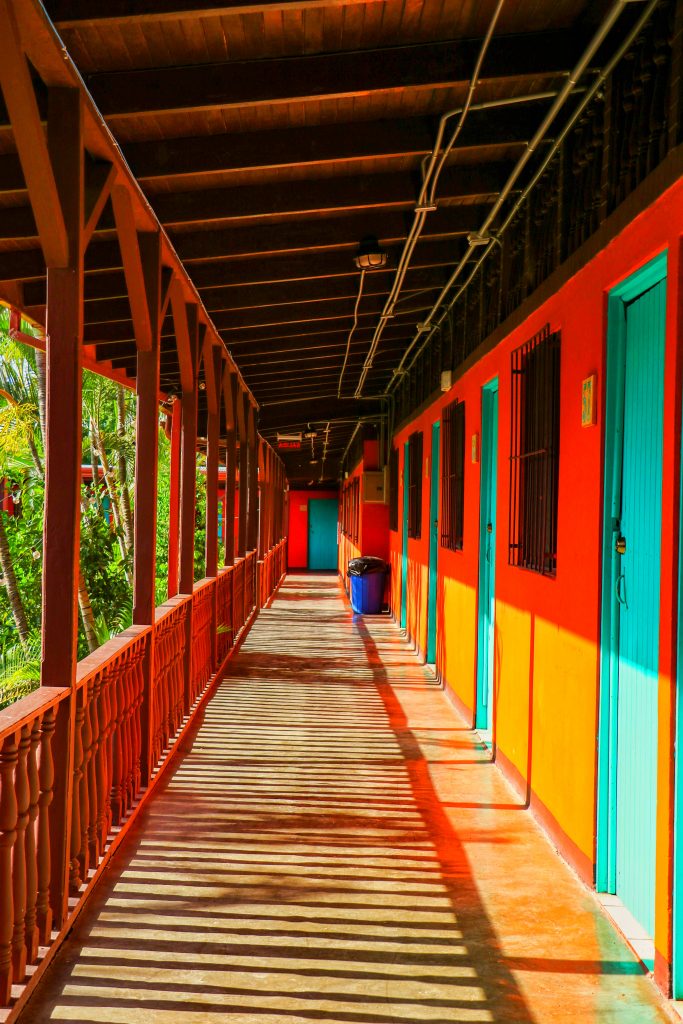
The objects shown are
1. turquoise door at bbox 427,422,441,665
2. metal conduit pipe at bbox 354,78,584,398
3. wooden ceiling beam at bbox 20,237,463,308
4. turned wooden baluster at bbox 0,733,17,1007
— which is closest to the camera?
turned wooden baluster at bbox 0,733,17,1007

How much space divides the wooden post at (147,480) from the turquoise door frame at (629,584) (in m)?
2.32

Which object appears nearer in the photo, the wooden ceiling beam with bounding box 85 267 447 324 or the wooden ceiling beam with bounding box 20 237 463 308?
the wooden ceiling beam with bounding box 20 237 463 308

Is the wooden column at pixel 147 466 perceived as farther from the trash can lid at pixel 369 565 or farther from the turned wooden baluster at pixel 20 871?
the trash can lid at pixel 369 565

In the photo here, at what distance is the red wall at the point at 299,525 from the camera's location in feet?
106

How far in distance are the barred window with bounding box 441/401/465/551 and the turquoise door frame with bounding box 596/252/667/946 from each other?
11.3 ft

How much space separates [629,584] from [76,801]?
2.19 metres

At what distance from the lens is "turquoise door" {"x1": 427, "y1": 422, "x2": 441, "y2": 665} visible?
28.4 feet

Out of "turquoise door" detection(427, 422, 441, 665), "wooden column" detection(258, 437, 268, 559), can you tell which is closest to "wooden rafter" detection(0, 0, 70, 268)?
"turquoise door" detection(427, 422, 441, 665)

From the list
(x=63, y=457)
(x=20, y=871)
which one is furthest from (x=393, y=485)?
(x=20, y=871)

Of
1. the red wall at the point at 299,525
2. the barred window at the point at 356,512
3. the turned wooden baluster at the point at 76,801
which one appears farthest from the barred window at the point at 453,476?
the red wall at the point at 299,525

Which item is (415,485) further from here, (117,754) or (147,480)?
(117,754)

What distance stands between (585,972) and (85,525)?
1034cm

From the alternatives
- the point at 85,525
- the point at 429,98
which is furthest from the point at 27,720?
the point at 85,525

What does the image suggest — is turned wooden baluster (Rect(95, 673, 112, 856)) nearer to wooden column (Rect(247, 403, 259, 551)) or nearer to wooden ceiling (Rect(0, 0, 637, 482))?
wooden ceiling (Rect(0, 0, 637, 482))
